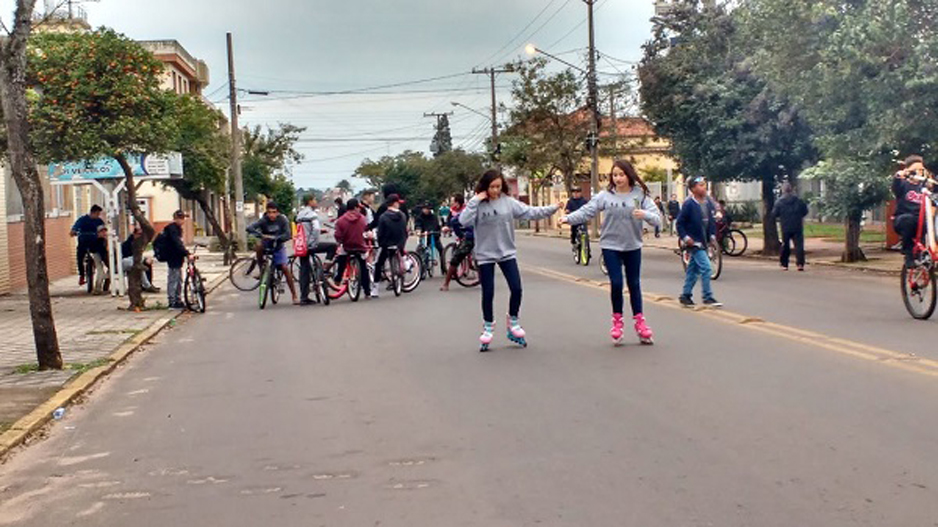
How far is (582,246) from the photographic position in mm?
26250

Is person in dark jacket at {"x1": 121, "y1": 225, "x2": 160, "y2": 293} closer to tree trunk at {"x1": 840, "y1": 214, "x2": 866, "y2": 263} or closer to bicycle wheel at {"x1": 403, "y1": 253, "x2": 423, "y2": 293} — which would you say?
bicycle wheel at {"x1": 403, "y1": 253, "x2": 423, "y2": 293}

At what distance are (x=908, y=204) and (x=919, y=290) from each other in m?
0.96

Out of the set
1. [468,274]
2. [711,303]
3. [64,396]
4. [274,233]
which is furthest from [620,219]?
[468,274]

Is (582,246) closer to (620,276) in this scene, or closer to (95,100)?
(95,100)

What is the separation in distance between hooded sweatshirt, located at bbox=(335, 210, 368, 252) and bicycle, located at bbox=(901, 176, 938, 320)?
29.2ft

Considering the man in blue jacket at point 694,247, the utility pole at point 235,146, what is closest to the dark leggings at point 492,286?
the man in blue jacket at point 694,247

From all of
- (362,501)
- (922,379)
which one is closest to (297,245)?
(922,379)

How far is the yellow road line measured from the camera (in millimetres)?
9594

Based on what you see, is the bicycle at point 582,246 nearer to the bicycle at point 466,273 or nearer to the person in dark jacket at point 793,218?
the person in dark jacket at point 793,218

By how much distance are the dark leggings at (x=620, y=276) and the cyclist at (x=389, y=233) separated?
26.7ft

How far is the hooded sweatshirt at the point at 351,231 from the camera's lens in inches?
742

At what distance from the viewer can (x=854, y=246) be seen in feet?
83.8

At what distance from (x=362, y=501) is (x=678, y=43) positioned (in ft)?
89.8

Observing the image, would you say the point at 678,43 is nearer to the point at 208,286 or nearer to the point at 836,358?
the point at 208,286
